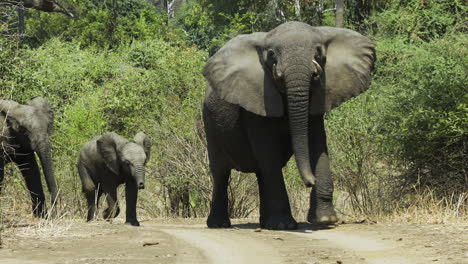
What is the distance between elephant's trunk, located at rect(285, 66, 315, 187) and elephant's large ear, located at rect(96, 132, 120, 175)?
6.77m

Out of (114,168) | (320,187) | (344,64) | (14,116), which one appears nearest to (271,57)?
(344,64)

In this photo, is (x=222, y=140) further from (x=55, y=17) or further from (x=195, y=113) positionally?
(x=55, y=17)

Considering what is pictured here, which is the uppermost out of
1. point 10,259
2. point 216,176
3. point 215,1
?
point 215,1

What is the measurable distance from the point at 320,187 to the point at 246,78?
1611mm

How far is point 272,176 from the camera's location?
11.6m

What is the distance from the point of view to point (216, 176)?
13.5m

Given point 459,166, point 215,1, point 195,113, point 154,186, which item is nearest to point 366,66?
point 459,166

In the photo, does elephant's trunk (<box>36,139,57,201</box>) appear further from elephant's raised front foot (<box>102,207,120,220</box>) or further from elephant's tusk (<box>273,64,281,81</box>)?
elephant's tusk (<box>273,64,281,81</box>)

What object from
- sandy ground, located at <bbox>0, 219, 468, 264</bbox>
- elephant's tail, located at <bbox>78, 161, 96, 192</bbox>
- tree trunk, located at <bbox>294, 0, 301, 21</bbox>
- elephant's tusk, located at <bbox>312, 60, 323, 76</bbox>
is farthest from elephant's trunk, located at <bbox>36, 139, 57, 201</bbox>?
tree trunk, located at <bbox>294, 0, 301, 21</bbox>

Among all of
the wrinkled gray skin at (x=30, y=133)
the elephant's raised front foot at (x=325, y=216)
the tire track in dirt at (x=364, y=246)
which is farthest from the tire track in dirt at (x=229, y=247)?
the wrinkled gray skin at (x=30, y=133)

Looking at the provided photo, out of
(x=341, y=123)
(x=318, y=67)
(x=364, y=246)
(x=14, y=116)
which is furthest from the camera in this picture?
(x=14, y=116)

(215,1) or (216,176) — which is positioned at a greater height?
(215,1)

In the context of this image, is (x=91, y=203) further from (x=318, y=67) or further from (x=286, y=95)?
(x=318, y=67)

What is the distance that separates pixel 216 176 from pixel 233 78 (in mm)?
2049
